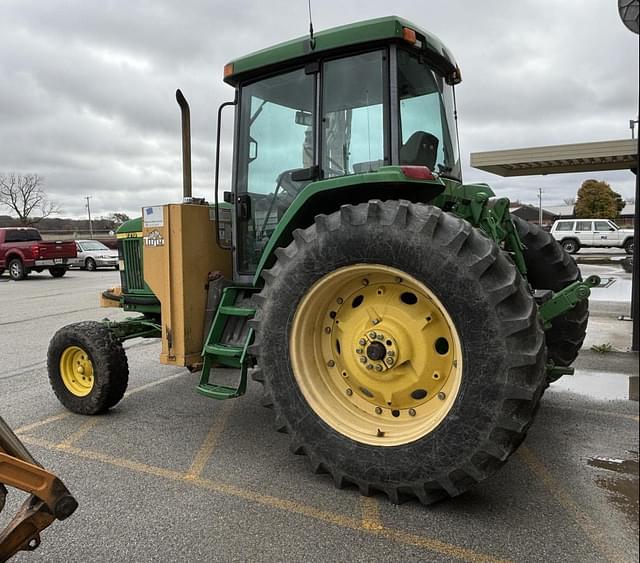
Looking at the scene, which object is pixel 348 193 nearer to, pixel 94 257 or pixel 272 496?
pixel 272 496

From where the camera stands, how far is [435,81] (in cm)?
374

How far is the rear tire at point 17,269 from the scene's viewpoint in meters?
20.0

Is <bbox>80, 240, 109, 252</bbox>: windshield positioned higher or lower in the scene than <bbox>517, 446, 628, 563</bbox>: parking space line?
higher

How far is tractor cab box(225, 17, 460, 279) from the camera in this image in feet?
11.0

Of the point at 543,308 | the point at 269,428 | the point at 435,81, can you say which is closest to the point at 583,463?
the point at 543,308

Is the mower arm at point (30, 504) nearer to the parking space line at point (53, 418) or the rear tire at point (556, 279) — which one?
the parking space line at point (53, 418)

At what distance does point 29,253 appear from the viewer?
19938 mm

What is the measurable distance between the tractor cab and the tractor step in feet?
1.05

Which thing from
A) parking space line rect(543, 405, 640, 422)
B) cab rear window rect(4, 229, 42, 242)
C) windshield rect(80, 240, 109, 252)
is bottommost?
parking space line rect(543, 405, 640, 422)

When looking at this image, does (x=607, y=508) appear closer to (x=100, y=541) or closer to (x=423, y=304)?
(x=423, y=304)

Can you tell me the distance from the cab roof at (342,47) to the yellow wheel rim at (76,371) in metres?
2.62

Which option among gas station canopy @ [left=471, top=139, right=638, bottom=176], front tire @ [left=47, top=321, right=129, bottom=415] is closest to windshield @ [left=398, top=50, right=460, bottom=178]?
front tire @ [left=47, top=321, right=129, bottom=415]

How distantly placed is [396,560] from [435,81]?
305cm

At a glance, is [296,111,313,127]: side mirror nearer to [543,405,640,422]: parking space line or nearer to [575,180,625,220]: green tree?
[543,405,640,422]: parking space line
